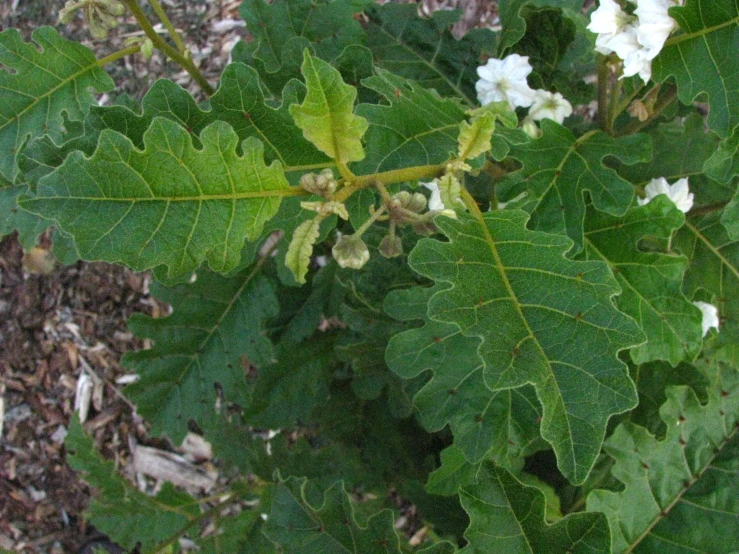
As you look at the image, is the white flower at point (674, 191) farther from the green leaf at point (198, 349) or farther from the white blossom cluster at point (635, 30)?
the green leaf at point (198, 349)

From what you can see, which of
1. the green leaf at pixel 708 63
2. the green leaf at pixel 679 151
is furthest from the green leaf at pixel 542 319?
the green leaf at pixel 679 151

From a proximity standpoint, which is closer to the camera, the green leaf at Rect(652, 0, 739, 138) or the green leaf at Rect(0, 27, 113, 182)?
the green leaf at Rect(652, 0, 739, 138)

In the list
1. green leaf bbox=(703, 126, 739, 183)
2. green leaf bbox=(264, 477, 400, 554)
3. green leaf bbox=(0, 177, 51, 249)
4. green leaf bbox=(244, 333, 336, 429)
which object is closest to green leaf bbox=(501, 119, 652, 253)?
green leaf bbox=(703, 126, 739, 183)

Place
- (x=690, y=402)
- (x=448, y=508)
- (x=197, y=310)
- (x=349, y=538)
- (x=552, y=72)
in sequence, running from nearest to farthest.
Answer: (x=349, y=538)
(x=690, y=402)
(x=552, y=72)
(x=197, y=310)
(x=448, y=508)

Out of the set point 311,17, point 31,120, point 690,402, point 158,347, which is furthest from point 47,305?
point 690,402

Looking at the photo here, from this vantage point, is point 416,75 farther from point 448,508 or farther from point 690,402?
point 448,508

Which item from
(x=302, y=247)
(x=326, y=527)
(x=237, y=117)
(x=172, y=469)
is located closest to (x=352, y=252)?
(x=302, y=247)

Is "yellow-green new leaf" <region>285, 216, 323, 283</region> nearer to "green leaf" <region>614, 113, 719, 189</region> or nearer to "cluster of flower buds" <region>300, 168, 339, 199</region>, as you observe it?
"cluster of flower buds" <region>300, 168, 339, 199</region>
